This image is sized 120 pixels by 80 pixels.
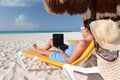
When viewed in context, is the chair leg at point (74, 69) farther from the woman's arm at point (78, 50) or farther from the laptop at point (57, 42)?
the laptop at point (57, 42)

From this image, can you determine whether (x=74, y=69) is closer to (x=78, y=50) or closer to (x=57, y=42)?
(x=78, y=50)

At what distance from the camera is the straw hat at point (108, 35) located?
2.36m

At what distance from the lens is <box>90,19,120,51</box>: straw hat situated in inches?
93.0

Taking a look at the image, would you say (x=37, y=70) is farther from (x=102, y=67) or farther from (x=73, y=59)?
(x=102, y=67)

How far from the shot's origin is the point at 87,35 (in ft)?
11.7

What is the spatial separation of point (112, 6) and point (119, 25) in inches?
119

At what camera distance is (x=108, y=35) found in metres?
2.37

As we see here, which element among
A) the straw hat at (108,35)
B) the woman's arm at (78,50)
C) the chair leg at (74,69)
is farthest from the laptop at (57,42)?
the straw hat at (108,35)

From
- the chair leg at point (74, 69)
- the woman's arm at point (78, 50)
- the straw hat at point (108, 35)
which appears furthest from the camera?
the woman's arm at point (78, 50)

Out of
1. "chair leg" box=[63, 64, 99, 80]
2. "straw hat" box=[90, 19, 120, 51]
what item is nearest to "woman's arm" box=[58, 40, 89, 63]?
"chair leg" box=[63, 64, 99, 80]

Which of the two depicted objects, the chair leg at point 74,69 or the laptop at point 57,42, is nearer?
the chair leg at point 74,69

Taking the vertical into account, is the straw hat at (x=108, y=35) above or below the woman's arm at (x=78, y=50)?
above

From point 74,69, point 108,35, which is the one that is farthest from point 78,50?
point 108,35

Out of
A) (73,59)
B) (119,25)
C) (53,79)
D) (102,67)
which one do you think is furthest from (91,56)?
(119,25)
